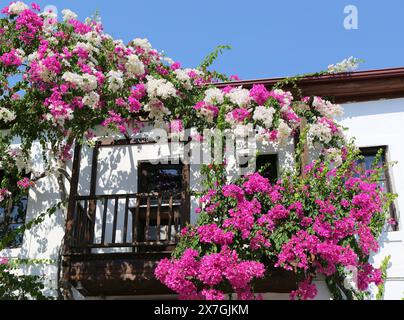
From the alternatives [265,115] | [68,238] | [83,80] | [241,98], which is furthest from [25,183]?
[265,115]

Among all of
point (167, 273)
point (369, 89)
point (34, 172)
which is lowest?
point (167, 273)

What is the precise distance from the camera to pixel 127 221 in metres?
9.55

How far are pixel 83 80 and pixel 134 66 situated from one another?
0.88 metres

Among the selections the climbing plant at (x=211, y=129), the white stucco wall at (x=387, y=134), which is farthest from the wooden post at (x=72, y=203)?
the white stucco wall at (x=387, y=134)

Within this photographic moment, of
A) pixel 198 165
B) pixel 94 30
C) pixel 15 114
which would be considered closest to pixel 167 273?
pixel 198 165

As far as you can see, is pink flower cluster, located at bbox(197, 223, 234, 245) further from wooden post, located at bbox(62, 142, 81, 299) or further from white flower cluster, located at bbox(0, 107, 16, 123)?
white flower cluster, located at bbox(0, 107, 16, 123)

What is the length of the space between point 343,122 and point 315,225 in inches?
107

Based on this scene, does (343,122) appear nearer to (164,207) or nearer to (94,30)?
(164,207)

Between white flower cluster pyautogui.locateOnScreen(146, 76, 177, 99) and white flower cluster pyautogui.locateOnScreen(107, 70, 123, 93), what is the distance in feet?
1.48

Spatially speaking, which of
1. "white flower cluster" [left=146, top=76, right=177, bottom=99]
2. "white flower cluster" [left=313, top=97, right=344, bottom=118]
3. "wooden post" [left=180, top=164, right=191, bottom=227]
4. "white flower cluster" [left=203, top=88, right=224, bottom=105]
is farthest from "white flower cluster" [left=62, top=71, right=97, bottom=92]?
"white flower cluster" [left=313, top=97, right=344, bottom=118]

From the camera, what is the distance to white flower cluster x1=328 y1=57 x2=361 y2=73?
399 inches

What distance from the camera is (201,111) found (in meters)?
9.41

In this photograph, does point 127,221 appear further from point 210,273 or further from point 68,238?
point 210,273

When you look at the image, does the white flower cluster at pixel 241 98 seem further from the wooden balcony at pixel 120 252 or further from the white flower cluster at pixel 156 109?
the wooden balcony at pixel 120 252
